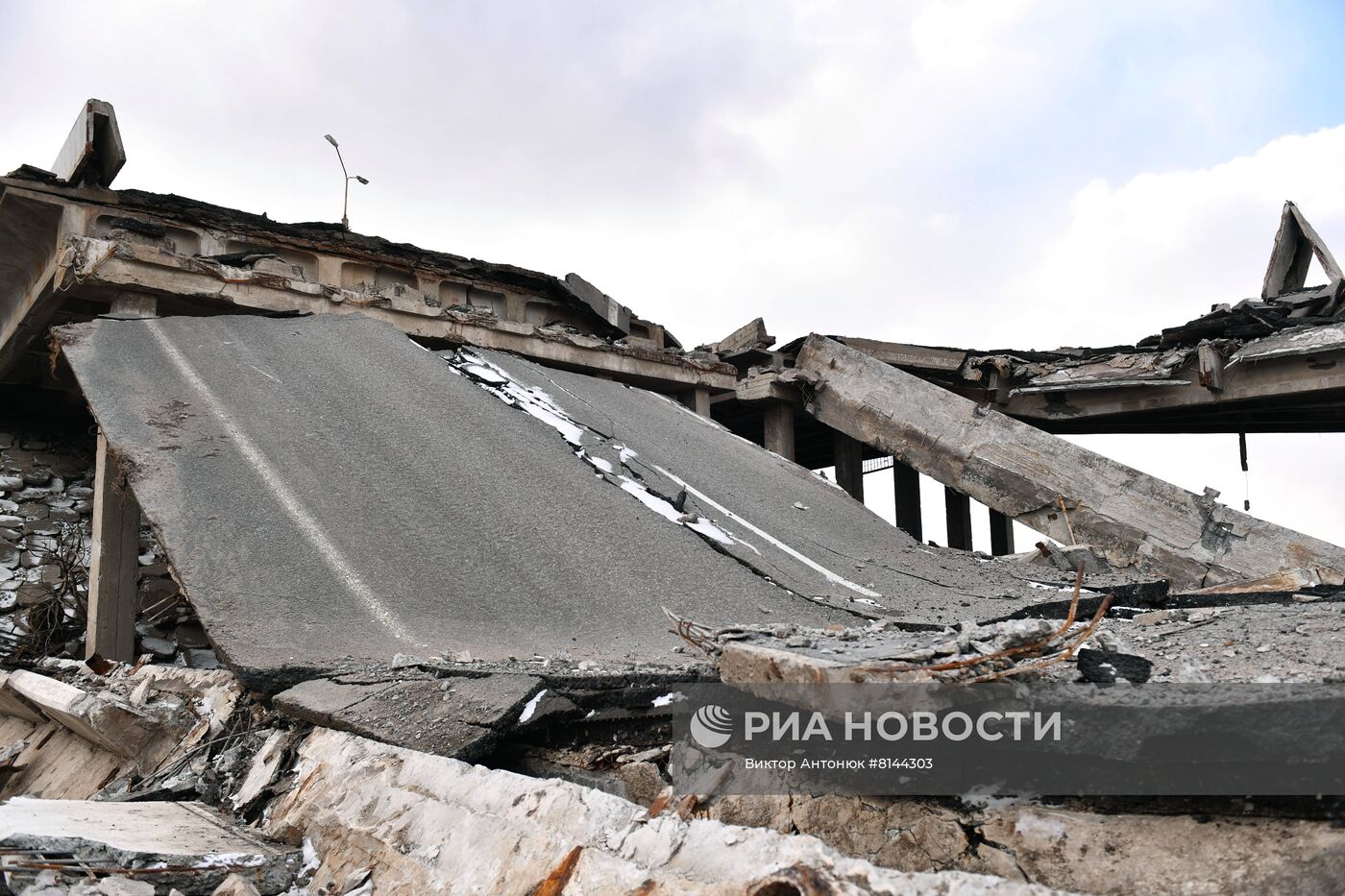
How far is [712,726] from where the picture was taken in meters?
2.28

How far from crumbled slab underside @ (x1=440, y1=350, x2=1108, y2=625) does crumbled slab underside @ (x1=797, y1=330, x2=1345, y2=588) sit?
671mm

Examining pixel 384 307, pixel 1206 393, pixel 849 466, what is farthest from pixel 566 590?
pixel 849 466

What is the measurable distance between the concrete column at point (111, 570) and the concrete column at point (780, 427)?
7477 millimetres

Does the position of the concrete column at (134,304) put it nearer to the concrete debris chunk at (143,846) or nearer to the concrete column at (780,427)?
the concrete debris chunk at (143,846)

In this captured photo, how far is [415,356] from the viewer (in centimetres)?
806

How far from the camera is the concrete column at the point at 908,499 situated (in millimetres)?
15617

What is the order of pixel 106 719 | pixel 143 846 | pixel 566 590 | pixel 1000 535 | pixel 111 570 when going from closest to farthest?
pixel 143 846
pixel 106 719
pixel 566 590
pixel 111 570
pixel 1000 535

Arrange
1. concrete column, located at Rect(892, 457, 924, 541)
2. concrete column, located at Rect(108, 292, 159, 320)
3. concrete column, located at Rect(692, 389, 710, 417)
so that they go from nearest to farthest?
concrete column, located at Rect(108, 292, 159, 320), concrete column, located at Rect(692, 389, 710, 417), concrete column, located at Rect(892, 457, 924, 541)

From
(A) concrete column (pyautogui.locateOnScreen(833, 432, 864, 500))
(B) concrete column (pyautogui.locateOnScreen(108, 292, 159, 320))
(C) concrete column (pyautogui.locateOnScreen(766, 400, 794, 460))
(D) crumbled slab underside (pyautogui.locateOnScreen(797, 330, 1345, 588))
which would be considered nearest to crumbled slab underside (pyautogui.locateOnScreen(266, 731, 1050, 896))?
(D) crumbled slab underside (pyautogui.locateOnScreen(797, 330, 1345, 588))

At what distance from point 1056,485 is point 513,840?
22.7ft

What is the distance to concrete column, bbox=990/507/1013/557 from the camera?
16.7m

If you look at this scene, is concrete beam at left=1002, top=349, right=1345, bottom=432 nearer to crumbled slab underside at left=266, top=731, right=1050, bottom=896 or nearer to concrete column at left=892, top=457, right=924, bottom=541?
concrete column at left=892, top=457, right=924, bottom=541

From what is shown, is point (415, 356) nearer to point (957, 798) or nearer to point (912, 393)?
point (912, 393)

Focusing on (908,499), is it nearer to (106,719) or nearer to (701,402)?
(701,402)
